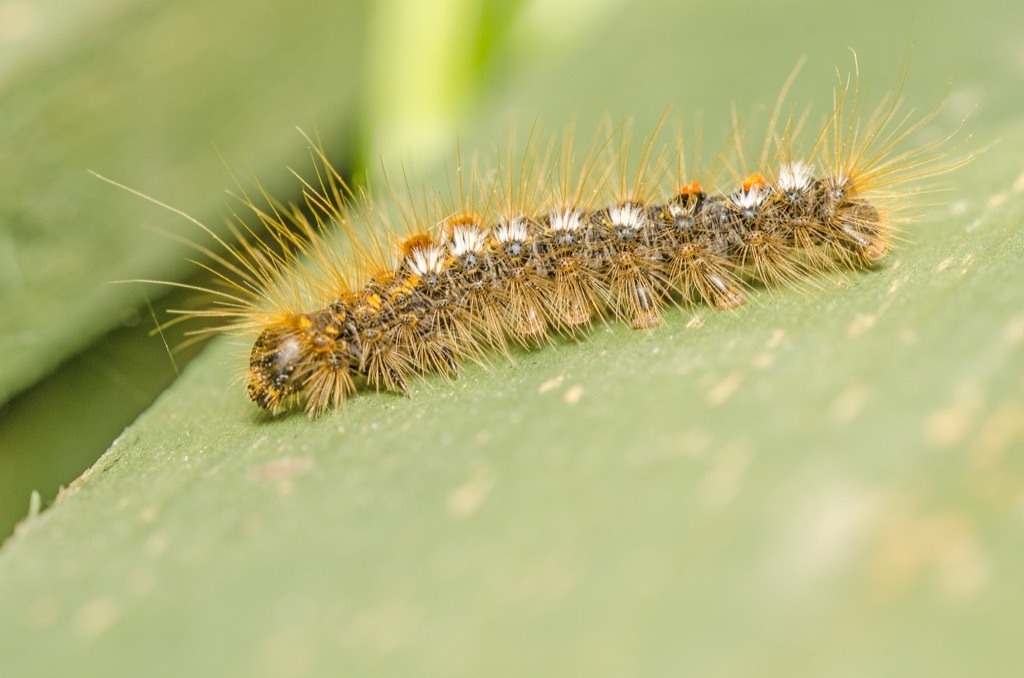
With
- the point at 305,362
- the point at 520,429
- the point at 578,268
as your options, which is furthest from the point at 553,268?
the point at 520,429

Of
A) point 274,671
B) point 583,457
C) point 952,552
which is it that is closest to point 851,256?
point 583,457

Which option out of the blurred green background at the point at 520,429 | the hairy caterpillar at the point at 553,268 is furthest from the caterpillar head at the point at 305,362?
the blurred green background at the point at 520,429

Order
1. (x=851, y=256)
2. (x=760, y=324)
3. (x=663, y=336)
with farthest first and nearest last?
(x=851, y=256) → (x=663, y=336) → (x=760, y=324)

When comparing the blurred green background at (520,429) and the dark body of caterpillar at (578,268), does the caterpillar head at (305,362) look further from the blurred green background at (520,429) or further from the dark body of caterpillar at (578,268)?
the blurred green background at (520,429)

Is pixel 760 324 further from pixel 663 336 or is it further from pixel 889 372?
pixel 889 372

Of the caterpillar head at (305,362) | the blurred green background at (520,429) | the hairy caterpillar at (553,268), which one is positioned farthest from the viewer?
the hairy caterpillar at (553,268)
